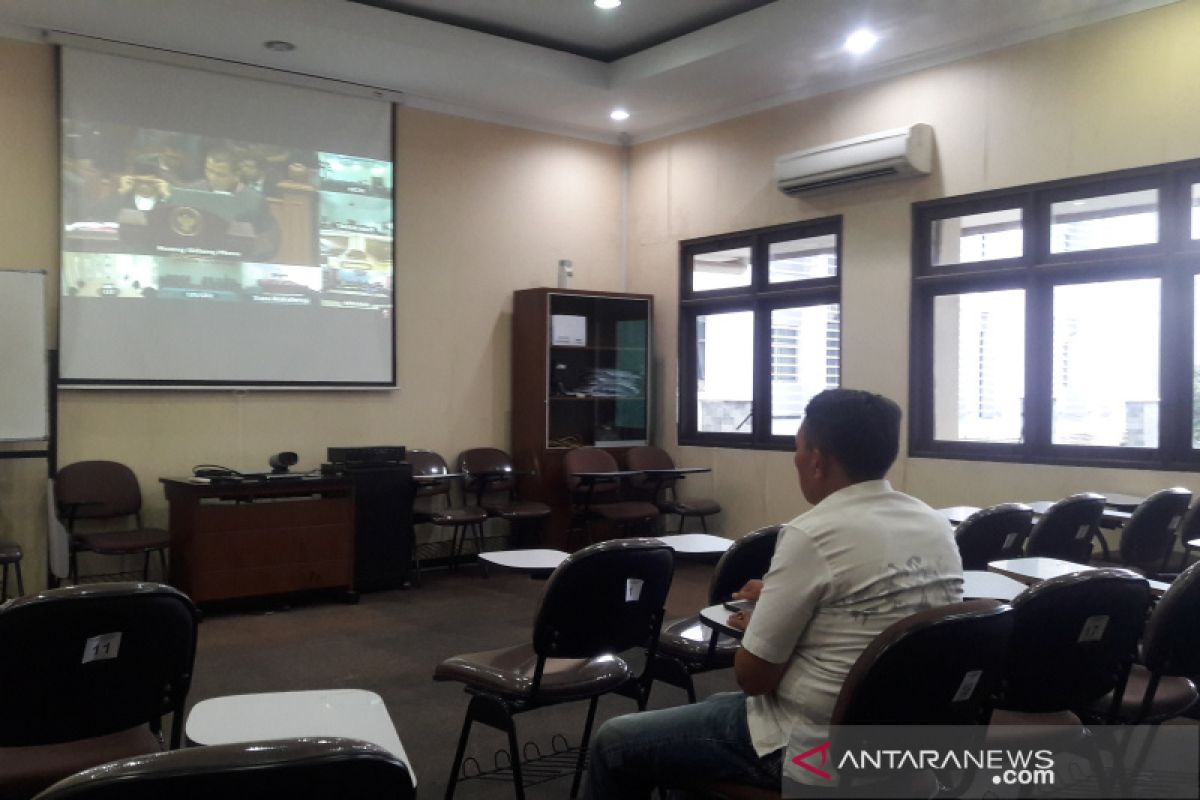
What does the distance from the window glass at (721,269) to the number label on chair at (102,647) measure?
599cm

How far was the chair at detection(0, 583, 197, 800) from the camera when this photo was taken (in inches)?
77.1

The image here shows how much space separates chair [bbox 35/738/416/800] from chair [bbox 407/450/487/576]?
210 inches

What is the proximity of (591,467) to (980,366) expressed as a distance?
9.20 ft

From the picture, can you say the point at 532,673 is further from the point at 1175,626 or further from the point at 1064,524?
the point at 1064,524

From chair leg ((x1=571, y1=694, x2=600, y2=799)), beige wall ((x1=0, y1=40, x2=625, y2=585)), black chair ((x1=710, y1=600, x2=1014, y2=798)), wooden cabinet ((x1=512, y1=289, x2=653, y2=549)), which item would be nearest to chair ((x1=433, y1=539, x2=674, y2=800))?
chair leg ((x1=571, y1=694, x2=600, y2=799))

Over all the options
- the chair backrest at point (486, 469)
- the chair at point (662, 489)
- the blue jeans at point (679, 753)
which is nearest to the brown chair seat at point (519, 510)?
the chair backrest at point (486, 469)

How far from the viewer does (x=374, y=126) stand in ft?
22.7

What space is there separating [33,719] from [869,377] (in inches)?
216

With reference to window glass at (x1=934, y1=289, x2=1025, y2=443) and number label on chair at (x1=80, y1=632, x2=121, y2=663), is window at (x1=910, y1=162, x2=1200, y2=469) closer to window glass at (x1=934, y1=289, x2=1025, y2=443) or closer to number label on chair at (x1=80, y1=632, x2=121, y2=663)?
window glass at (x1=934, y1=289, x2=1025, y2=443)

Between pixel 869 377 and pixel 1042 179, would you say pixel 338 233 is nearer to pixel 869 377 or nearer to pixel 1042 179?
pixel 869 377

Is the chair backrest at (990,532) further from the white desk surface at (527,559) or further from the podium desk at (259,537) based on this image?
the podium desk at (259,537)

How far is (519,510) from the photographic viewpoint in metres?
6.86

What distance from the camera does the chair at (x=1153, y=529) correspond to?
4.21m

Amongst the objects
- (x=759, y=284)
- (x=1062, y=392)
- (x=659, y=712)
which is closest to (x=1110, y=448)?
(x=1062, y=392)
